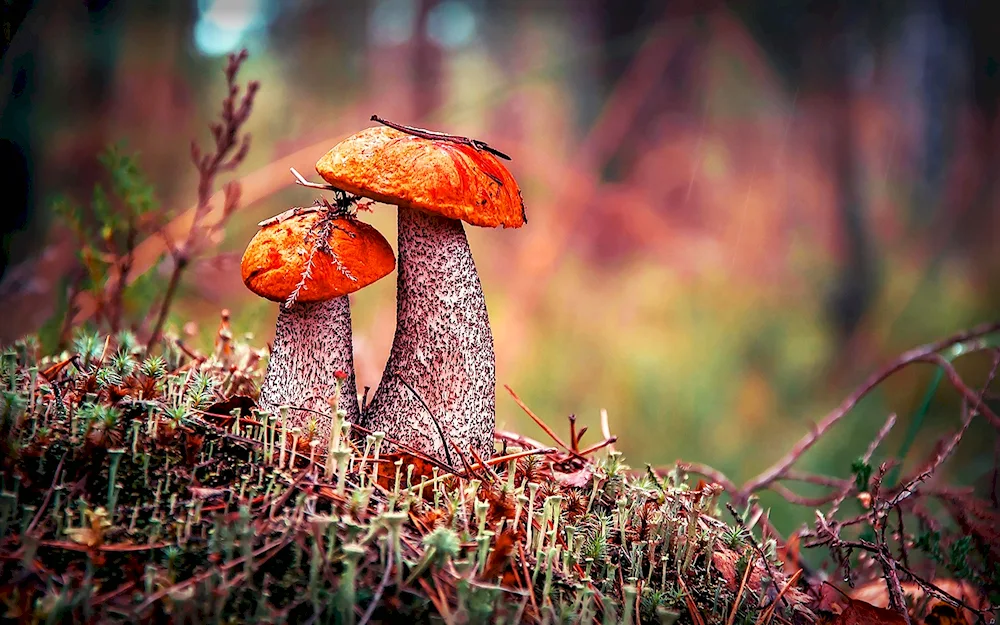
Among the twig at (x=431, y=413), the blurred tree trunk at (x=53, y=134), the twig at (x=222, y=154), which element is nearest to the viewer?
the twig at (x=431, y=413)

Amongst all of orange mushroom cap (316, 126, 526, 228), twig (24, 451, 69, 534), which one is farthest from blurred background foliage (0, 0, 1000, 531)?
twig (24, 451, 69, 534)

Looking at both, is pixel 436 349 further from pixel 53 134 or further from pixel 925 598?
pixel 53 134

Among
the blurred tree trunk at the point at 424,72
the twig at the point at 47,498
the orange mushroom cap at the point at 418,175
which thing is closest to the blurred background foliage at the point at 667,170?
the blurred tree trunk at the point at 424,72

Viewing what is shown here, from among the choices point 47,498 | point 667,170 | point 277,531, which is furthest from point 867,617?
point 667,170

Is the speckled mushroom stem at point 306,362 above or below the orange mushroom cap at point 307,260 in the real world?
below

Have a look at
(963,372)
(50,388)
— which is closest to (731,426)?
(963,372)

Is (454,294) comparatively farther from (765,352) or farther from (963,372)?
(963,372)

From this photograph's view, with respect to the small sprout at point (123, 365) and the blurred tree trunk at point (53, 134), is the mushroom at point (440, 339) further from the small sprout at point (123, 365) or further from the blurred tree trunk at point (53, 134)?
the blurred tree trunk at point (53, 134)

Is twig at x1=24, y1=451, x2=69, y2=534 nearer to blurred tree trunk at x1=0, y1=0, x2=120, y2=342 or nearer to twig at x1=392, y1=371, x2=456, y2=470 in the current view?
twig at x1=392, y1=371, x2=456, y2=470
